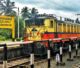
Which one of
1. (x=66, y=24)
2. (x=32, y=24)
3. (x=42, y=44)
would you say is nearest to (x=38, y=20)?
(x=32, y=24)

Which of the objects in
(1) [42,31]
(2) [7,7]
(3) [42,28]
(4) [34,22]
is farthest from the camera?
(2) [7,7]

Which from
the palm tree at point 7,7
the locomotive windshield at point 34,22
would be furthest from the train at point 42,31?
the palm tree at point 7,7

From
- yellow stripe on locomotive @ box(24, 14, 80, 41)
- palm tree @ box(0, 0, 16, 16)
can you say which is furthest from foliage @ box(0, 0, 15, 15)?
yellow stripe on locomotive @ box(24, 14, 80, 41)

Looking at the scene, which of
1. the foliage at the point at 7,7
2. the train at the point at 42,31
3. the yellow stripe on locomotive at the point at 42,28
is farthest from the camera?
the foliage at the point at 7,7

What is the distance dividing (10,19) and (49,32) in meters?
6.49

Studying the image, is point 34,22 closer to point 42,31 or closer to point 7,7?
point 42,31

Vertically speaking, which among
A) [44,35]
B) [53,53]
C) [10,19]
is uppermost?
[10,19]

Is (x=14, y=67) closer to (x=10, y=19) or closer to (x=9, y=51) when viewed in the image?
(x=10, y=19)

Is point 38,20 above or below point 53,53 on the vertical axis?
above

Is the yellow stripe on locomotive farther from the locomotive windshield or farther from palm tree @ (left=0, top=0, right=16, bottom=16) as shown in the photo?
palm tree @ (left=0, top=0, right=16, bottom=16)

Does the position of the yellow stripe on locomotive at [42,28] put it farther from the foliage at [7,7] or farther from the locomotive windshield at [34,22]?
the foliage at [7,7]

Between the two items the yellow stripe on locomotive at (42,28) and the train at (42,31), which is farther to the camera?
the yellow stripe on locomotive at (42,28)

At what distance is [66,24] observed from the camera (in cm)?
2781

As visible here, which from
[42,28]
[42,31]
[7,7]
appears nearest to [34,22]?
[42,28]
